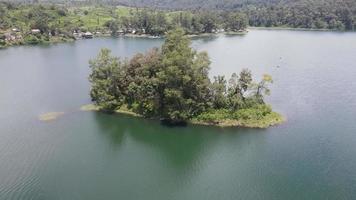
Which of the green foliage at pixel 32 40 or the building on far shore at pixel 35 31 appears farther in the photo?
the building on far shore at pixel 35 31

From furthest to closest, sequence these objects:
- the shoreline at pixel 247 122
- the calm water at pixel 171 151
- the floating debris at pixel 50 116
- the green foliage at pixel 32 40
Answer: the green foliage at pixel 32 40 → the floating debris at pixel 50 116 → the shoreline at pixel 247 122 → the calm water at pixel 171 151

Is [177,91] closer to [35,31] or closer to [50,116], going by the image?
[50,116]

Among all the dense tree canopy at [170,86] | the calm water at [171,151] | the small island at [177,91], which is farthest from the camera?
the dense tree canopy at [170,86]

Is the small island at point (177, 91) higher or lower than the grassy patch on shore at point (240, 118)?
higher

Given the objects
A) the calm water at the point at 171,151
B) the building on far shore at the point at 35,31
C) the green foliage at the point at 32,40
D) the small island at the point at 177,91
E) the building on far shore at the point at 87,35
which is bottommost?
the calm water at the point at 171,151

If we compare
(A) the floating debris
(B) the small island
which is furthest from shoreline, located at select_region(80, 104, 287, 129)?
(A) the floating debris

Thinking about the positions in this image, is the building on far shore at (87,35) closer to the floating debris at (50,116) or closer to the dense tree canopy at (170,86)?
the dense tree canopy at (170,86)

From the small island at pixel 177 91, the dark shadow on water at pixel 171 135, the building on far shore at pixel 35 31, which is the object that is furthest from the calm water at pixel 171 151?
the building on far shore at pixel 35 31
